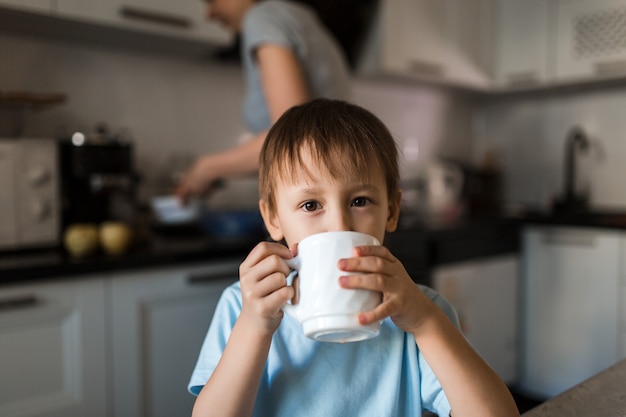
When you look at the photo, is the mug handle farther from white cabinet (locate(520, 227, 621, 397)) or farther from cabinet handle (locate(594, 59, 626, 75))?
cabinet handle (locate(594, 59, 626, 75))

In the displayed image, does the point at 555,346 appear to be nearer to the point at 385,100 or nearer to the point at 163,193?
the point at 385,100

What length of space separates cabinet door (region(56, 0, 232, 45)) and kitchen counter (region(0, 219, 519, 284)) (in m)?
0.69

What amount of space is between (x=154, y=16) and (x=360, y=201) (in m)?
1.37

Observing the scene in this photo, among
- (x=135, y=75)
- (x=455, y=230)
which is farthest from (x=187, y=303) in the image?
(x=455, y=230)

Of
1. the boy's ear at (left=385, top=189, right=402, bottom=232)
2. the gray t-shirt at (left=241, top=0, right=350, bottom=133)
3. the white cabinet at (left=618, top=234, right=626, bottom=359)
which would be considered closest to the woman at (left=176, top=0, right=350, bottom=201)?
the gray t-shirt at (left=241, top=0, right=350, bottom=133)

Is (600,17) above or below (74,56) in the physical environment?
above

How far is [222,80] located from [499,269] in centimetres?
150

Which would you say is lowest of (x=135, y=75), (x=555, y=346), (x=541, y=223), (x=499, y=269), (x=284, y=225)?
(x=555, y=346)

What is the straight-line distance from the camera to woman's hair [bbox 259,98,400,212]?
0.64 meters

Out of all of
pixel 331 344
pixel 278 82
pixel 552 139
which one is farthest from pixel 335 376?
pixel 552 139

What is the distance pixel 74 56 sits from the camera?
6.25 feet

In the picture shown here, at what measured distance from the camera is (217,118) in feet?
7.45

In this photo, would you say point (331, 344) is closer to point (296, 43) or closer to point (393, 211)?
point (393, 211)

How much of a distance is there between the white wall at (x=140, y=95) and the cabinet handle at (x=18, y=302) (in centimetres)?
74
